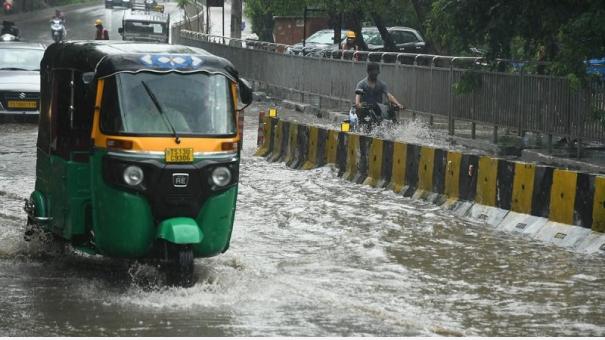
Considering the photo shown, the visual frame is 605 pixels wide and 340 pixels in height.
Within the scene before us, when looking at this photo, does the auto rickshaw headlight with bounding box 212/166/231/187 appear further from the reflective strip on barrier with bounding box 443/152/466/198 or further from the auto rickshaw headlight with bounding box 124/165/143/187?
the reflective strip on barrier with bounding box 443/152/466/198

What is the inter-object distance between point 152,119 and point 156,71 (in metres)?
0.39

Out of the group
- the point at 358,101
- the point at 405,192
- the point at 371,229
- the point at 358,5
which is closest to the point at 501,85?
the point at 358,101

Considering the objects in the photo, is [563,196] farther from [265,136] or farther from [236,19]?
[236,19]

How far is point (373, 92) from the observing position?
22.4 meters

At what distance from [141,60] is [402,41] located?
33.0m

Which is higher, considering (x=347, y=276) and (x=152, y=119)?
(x=152, y=119)

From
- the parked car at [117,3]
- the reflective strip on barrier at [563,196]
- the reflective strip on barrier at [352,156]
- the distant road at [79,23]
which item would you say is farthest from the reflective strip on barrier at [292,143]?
the parked car at [117,3]

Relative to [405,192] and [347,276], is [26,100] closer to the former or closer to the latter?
[405,192]

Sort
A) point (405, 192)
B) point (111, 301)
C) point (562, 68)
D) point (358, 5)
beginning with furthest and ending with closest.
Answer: point (358, 5) → point (562, 68) → point (405, 192) → point (111, 301)

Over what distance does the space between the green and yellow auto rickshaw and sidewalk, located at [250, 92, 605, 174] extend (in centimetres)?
982

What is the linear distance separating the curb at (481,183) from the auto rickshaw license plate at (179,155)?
14.5 feet

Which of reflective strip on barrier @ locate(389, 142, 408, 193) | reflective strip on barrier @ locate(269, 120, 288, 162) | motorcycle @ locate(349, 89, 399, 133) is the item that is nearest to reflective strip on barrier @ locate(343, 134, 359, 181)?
reflective strip on barrier @ locate(389, 142, 408, 193)

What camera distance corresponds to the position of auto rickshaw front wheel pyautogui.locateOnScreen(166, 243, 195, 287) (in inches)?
407

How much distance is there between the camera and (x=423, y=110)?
86.5 feet
